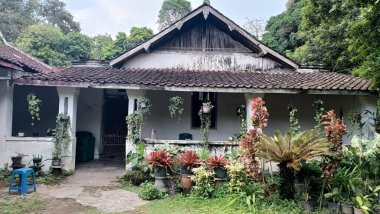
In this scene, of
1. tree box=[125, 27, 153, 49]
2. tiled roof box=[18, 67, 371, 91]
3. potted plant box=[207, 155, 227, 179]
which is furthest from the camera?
tree box=[125, 27, 153, 49]

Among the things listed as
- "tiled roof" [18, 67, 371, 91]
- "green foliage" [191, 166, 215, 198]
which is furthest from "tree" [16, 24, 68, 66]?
"green foliage" [191, 166, 215, 198]

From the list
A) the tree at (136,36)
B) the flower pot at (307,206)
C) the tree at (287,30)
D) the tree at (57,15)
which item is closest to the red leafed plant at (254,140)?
the flower pot at (307,206)

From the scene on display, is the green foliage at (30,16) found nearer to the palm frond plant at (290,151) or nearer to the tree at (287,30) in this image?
the tree at (287,30)

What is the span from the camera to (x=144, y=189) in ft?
25.4

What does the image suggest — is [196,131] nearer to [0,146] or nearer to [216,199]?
[216,199]

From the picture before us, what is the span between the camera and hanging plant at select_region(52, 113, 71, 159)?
973 cm

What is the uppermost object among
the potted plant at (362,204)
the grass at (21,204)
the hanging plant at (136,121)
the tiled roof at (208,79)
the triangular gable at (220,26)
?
the triangular gable at (220,26)

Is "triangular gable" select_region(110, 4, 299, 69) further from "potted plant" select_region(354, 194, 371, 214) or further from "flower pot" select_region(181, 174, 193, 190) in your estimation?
"potted plant" select_region(354, 194, 371, 214)

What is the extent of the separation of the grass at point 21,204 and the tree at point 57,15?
4183 cm

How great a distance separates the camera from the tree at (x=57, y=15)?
4425 cm

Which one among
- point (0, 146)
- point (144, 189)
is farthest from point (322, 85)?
point (0, 146)

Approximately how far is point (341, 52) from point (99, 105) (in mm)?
12164

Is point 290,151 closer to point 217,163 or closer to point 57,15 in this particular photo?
point 217,163

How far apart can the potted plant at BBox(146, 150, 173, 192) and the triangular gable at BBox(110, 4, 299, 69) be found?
5.31 metres
